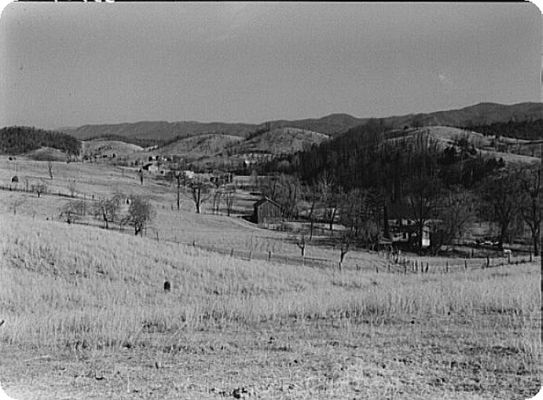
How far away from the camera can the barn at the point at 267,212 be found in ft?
81.7

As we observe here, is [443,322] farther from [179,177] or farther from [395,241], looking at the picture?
[179,177]

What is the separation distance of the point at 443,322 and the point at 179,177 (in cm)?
2794

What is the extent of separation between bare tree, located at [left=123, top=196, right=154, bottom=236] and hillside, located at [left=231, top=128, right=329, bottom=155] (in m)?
58.8

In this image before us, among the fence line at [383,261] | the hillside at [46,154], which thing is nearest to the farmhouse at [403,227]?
the fence line at [383,261]

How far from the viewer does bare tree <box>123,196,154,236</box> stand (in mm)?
17906

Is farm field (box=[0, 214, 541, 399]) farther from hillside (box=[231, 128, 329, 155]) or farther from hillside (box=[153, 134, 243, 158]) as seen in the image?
hillside (box=[153, 134, 243, 158])

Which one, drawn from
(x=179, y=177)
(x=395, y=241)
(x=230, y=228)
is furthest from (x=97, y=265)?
(x=179, y=177)

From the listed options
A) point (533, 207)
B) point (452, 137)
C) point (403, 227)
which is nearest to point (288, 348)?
point (533, 207)

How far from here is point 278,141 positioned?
85438 millimetres

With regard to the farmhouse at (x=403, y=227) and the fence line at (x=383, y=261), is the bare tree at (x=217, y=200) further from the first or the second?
the fence line at (x=383, y=261)

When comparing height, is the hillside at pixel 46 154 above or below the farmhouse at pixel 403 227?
above

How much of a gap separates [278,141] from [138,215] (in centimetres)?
6843

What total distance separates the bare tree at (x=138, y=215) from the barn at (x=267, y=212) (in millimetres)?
6795

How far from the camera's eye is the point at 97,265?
1007cm
